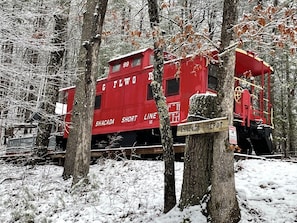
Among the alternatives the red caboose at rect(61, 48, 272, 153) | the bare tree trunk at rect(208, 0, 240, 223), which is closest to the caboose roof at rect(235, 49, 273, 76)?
the red caboose at rect(61, 48, 272, 153)

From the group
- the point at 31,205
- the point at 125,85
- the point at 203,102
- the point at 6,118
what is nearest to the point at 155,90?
the point at 203,102

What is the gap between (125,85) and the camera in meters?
11.8

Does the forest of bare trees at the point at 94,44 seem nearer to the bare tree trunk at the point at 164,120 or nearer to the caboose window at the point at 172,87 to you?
the bare tree trunk at the point at 164,120

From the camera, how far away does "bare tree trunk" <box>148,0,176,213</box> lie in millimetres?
5188

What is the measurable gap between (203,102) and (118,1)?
36.7 feet

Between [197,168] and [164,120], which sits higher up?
[164,120]

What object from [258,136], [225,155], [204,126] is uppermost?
[258,136]

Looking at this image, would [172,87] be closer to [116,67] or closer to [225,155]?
[116,67]

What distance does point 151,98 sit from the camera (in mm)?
10703

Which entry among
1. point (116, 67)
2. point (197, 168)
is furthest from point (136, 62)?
point (197, 168)

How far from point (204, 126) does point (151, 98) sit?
6.15m

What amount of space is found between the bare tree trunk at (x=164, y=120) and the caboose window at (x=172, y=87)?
14.3 ft

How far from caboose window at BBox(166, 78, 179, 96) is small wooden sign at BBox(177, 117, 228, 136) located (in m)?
5.16

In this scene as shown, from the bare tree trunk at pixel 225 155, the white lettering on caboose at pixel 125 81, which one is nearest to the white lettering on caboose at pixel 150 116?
the white lettering on caboose at pixel 125 81
